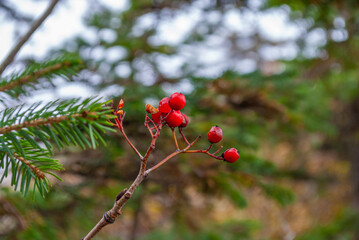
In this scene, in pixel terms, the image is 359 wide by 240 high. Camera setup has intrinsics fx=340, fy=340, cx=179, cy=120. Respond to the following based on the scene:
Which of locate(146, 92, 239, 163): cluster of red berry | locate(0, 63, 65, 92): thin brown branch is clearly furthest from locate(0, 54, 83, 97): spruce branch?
locate(146, 92, 239, 163): cluster of red berry

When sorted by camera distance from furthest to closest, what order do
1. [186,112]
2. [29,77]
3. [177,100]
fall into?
[186,112], [29,77], [177,100]

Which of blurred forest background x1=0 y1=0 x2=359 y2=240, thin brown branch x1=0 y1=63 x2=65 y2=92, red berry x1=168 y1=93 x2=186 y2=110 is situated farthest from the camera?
blurred forest background x1=0 y1=0 x2=359 y2=240

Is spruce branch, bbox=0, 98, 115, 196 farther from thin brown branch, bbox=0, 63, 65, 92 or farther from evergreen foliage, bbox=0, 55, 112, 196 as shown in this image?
thin brown branch, bbox=0, 63, 65, 92

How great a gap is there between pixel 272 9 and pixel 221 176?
1299 millimetres

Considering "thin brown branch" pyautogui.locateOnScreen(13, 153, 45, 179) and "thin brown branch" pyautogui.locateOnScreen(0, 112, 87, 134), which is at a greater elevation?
"thin brown branch" pyautogui.locateOnScreen(0, 112, 87, 134)

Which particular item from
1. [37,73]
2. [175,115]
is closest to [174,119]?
[175,115]

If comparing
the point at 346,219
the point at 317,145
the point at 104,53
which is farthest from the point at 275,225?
the point at 104,53

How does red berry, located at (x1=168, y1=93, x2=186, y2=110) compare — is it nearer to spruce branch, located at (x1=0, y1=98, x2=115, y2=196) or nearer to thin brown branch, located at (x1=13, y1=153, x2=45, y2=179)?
spruce branch, located at (x1=0, y1=98, x2=115, y2=196)

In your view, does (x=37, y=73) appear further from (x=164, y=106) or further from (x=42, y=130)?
(x=164, y=106)

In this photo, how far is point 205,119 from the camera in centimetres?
175

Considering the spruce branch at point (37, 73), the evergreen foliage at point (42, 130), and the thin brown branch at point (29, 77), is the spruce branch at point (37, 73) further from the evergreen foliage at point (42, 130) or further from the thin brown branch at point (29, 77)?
the evergreen foliage at point (42, 130)

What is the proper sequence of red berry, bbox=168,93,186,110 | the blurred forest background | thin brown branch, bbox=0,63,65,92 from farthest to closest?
1. the blurred forest background
2. thin brown branch, bbox=0,63,65,92
3. red berry, bbox=168,93,186,110

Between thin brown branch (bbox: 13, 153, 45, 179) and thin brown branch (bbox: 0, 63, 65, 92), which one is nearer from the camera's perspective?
thin brown branch (bbox: 13, 153, 45, 179)

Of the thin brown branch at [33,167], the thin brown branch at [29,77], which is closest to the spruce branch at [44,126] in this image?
the thin brown branch at [33,167]
